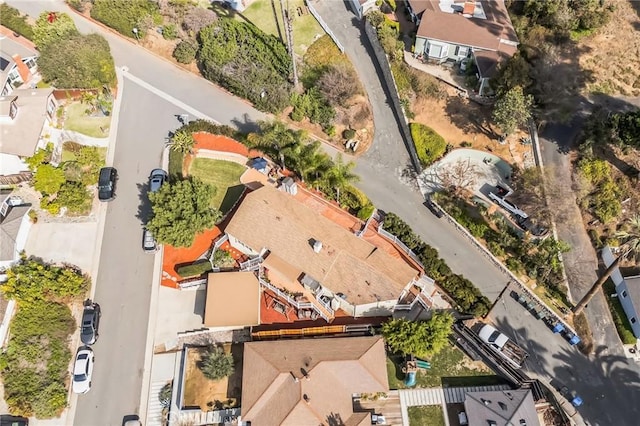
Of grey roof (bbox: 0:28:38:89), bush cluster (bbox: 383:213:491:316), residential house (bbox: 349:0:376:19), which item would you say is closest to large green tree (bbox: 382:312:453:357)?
→ bush cluster (bbox: 383:213:491:316)

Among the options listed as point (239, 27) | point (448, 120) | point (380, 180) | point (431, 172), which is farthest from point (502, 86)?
point (239, 27)

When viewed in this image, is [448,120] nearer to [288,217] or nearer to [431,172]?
[431,172]

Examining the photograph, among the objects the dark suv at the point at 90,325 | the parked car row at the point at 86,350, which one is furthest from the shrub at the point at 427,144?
the parked car row at the point at 86,350

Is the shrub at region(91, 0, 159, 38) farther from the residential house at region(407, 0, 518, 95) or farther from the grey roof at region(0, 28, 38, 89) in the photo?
the residential house at region(407, 0, 518, 95)

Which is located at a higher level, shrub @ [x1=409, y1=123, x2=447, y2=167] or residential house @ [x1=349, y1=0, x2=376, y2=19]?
residential house @ [x1=349, y1=0, x2=376, y2=19]

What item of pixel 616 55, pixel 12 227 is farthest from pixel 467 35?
pixel 12 227

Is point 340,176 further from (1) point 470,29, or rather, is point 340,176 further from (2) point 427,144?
(1) point 470,29
